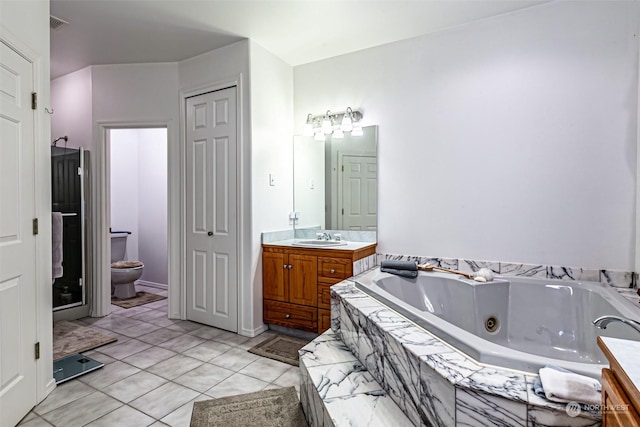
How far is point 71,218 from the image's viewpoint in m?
3.29

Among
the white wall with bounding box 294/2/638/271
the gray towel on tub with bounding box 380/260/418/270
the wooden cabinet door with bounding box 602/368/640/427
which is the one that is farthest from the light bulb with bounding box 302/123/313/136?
the wooden cabinet door with bounding box 602/368/640/427

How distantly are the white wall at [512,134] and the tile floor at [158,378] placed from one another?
4.92ft

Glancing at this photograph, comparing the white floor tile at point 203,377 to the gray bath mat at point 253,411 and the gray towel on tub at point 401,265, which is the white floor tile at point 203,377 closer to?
the gray bath mat at point 253,411

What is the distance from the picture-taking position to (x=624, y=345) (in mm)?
830

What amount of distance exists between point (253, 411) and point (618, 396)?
1618 mm

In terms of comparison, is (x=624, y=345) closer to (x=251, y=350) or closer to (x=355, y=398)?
(x=355, y=398)

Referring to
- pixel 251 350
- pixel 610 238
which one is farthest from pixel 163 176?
pixel 610 238

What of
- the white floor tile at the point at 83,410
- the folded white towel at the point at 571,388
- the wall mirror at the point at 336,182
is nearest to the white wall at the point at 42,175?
the white floor tile at the point at 83,410

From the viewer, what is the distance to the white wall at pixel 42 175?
1855 mm

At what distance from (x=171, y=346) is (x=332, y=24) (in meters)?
2.83

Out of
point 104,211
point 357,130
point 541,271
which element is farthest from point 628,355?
point 104,211

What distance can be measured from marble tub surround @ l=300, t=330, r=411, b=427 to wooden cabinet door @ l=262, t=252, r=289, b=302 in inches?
38.4

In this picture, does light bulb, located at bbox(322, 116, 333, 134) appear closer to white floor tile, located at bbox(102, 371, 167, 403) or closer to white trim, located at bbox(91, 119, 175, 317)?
white trim, located at bbox(91, 119, 175, 317)

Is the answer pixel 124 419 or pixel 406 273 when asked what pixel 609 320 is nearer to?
pixel 406 273
